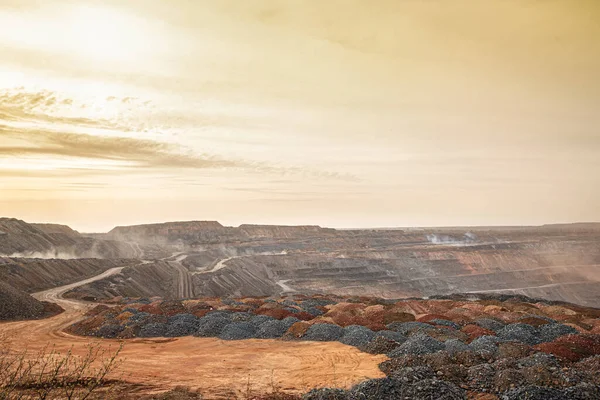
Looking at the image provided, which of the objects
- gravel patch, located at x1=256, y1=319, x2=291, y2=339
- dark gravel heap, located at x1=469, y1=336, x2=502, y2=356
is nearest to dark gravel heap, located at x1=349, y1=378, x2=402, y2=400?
dark gravel heap, located at x1=469, y1=336, x2=502, y2=356

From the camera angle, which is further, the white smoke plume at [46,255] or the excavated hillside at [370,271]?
the white smoke plume at [46,255]

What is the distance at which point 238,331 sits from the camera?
26.3 metres

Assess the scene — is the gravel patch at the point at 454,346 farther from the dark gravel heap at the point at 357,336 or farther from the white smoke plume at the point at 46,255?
the white smoke plume at the point at 46,255

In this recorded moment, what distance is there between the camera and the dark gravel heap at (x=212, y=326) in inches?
1060

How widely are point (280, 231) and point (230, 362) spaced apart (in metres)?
135

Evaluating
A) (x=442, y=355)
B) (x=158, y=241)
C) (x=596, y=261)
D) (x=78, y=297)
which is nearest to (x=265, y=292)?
(x=78, y=297)

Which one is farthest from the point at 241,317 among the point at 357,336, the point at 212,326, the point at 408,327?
the point at 408,327

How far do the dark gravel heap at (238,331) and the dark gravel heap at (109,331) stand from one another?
25.7 feet

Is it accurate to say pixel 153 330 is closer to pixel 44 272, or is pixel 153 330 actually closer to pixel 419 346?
pixel 419 346

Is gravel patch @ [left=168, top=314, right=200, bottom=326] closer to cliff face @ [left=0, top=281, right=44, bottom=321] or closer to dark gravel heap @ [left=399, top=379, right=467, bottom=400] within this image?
cliff face @ [left=0, top=281, right=44, bottom=321]

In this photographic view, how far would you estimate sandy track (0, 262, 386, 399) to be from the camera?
54.3 feet

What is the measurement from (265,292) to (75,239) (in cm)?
6538

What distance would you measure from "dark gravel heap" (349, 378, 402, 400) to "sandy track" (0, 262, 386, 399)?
168 centimetres

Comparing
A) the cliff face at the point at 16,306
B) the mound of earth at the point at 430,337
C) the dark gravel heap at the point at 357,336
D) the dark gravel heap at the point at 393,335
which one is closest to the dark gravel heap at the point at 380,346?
the mound of earth at the point at 430,337
